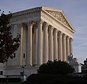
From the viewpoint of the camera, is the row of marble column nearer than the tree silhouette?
No

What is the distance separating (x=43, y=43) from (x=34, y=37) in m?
5.51

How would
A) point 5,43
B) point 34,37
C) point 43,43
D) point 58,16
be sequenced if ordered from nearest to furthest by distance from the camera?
point 5,43
point 43,43
point 34,37
point 58,16

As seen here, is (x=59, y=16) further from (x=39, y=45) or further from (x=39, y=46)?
(x=39, y=46)

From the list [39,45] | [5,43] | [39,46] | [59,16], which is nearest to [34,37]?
[39,45]

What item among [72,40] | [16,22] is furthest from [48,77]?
[72,40]

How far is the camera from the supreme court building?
7550cm

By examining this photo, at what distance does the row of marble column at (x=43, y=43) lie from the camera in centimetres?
7556

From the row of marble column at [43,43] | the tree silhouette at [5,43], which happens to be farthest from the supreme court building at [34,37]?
the tree silhouette at [5,43]

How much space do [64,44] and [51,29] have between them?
495 inches

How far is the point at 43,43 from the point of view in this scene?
78312 mm

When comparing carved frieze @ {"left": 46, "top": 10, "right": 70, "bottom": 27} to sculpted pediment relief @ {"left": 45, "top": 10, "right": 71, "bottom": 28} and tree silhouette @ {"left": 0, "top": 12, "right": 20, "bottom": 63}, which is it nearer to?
sculpted pediment relief @ {"left": 45, "top": 10, "right": 71, "bottom": 28}

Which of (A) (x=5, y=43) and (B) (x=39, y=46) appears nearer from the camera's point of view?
(A) (x=5, y=43)

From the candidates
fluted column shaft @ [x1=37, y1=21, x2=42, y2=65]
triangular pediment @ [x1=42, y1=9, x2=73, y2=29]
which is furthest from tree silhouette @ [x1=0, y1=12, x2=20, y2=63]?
triangular pediment @ [x1=42, y1=9, x2=73, y2=29]

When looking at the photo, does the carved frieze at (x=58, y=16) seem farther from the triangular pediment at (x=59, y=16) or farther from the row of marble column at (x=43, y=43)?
the row of marble column at (x=43, y=43)
